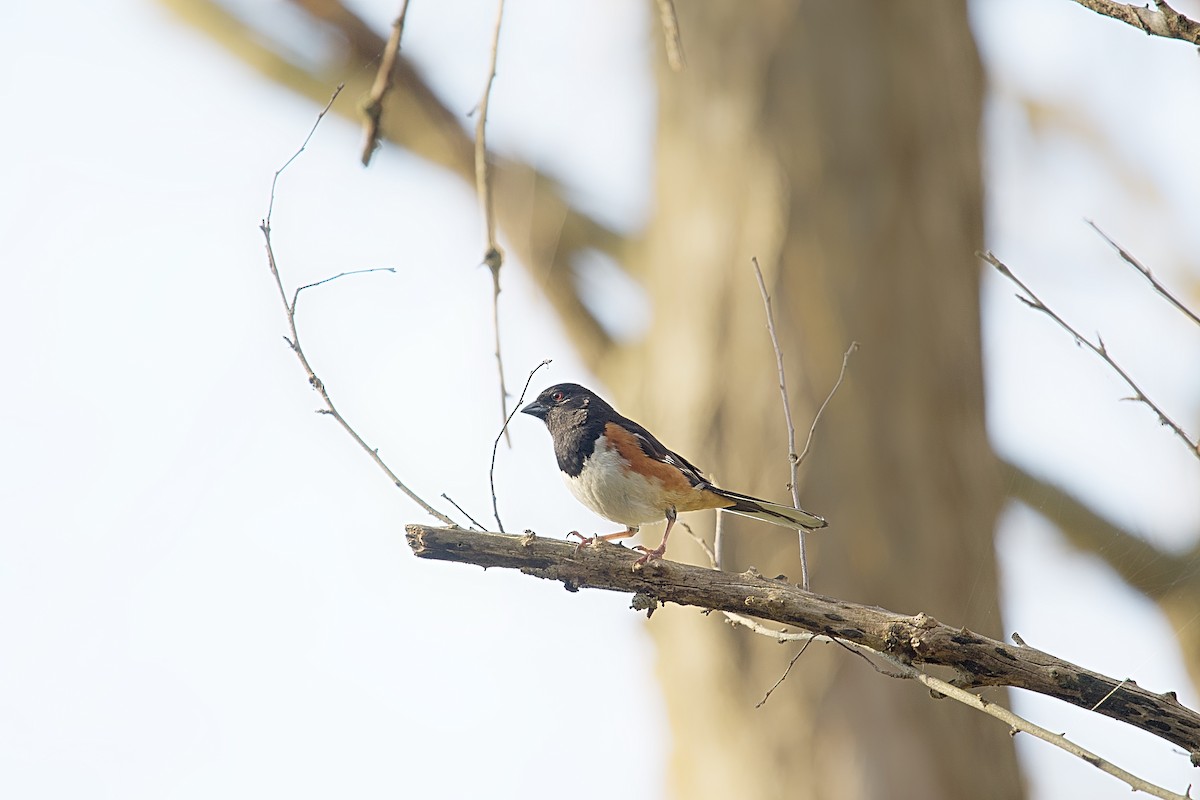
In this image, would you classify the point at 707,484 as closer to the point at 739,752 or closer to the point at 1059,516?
the point at 739,752

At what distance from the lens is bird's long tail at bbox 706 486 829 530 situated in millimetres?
3132

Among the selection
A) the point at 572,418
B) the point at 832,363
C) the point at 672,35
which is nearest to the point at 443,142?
the point at 832,363

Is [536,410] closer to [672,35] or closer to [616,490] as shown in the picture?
[616,490]

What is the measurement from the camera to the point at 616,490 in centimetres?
339

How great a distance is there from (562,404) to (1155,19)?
2.28 metres

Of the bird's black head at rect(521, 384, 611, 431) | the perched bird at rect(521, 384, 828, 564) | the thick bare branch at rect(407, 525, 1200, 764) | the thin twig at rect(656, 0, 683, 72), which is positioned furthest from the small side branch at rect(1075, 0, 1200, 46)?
the bird's black head at rect(521, 384, 611, 431)

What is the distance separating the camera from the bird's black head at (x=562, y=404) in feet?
12.5

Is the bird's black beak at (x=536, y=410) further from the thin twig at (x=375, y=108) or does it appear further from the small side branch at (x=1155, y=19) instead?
the small side branch at (x=1155, y=19)

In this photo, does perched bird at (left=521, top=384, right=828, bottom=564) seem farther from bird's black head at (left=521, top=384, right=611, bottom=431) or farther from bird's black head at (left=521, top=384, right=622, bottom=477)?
bird's black head at (left=521, top=384, right=611, bottom=431)

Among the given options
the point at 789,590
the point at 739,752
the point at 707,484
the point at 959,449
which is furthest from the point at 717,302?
the point at 789,590

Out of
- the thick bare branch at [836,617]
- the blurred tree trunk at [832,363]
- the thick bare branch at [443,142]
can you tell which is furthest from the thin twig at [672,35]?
the thick bare branch at [443,142]

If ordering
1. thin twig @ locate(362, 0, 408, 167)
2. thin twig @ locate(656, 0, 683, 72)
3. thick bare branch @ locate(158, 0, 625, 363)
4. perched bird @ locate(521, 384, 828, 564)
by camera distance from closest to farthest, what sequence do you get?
thin twig @ locate(656, 0, 683, 72), thin twig @ locate(362, 0, 408, 167), perched bird @ locate(521, 384, 828, 564), thick bare branch @ locate(158, 0, 625, 363)

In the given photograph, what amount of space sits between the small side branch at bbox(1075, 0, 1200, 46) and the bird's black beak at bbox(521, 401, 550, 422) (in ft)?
7.36

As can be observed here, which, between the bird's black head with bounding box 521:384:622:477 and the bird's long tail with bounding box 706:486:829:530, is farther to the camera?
the bird's black head with bounding box 521:384:622:477
